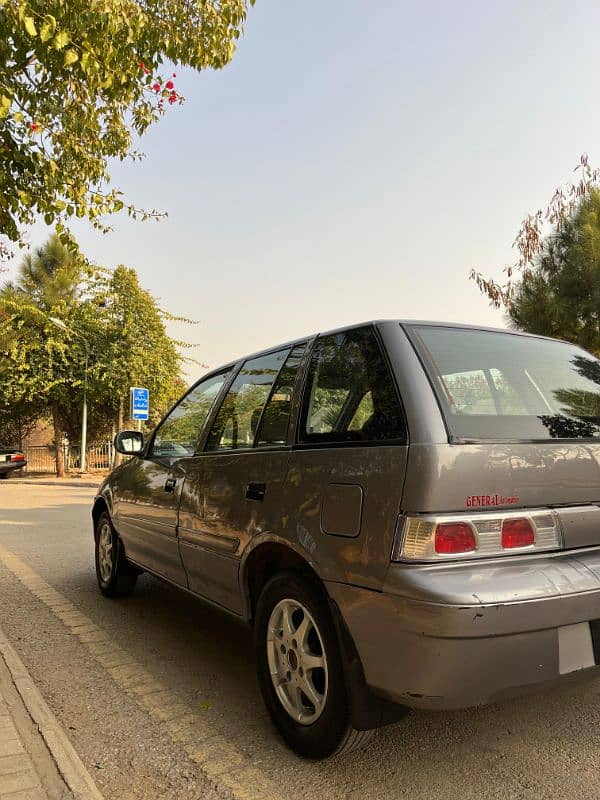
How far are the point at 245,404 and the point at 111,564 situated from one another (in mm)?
2397

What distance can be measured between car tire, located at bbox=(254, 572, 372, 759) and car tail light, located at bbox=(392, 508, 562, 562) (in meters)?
0.50

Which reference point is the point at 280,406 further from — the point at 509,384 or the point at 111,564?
the point at 111,564

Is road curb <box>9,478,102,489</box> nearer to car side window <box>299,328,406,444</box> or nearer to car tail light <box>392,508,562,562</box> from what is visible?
car side window <box>299,328,406,444</box>

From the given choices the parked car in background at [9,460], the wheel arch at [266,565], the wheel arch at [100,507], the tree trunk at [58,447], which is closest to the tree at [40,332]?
the tree trunk at [58,447]

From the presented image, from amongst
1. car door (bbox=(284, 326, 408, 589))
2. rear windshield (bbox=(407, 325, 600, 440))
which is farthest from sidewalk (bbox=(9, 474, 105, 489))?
rear windshield (bbox=(407, 325, 600, 440))

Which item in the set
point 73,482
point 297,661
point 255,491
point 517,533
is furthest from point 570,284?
point 73,482

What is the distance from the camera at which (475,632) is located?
2.05 m

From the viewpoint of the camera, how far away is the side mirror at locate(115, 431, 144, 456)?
15.2ft

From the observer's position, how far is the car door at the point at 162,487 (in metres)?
3.88

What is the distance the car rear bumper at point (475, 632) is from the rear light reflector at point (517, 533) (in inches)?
2.8

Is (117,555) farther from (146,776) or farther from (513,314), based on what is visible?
(513,314)

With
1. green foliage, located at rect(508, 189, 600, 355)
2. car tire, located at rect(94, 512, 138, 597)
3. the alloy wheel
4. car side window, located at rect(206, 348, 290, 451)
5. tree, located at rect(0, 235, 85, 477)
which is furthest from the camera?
tree, located at rect(0, 235, 85, 477)

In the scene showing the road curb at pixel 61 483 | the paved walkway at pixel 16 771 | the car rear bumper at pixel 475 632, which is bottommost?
the paved walkway at pixel 16 771

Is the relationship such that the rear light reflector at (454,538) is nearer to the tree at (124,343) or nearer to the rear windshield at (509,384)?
the rear windshield at (509,384)
